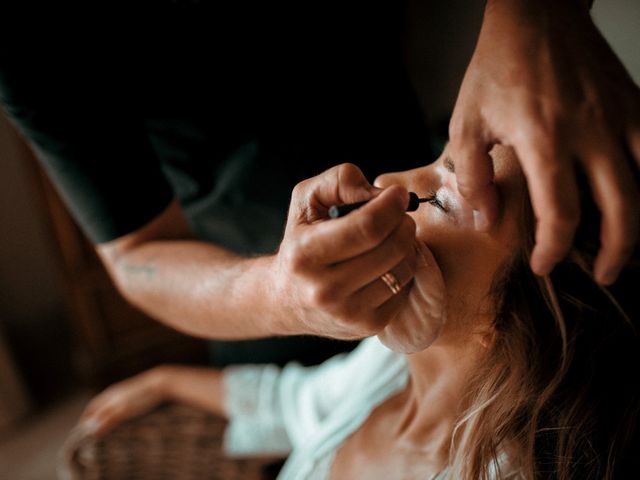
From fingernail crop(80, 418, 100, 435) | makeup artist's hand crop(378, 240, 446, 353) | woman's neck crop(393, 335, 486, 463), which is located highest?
makeup artist's hand crop(378, 240, 446, 353)

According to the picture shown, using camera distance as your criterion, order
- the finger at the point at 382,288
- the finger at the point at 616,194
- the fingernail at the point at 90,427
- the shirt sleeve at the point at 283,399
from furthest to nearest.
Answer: the fingernail at the point at 90,427, the shirt sleeve at the point at 283,399, the finger at the point at 382,288, the finger at the point at 616,194

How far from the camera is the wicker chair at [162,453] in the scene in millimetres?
1308

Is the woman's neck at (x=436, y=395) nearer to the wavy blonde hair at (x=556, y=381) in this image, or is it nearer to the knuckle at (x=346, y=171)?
the wavy blonde hair at (x=556, y=381)

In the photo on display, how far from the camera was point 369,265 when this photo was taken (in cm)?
51

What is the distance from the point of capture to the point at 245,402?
1.29 metres

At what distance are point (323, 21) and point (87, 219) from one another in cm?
56

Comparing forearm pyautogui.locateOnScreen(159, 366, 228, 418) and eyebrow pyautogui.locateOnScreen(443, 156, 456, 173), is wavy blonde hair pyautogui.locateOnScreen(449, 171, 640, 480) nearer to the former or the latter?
eyebrow pyautogui.locateOnScreen(443, 156, 456, 173)

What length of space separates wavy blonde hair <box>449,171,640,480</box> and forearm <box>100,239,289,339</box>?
28cm

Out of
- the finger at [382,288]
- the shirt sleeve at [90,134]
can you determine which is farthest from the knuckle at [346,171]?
the shirt sleeve at [90,134]

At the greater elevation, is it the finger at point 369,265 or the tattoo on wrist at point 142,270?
the finger at point 369,265

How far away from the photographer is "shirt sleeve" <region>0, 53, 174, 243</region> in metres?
0.86

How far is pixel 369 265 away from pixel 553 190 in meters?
0.17

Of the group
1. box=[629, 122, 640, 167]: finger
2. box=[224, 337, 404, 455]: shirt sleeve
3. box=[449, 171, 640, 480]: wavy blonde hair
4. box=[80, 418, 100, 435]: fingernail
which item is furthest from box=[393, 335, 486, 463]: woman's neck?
box=[80, 418, 100, 435]: fingernail

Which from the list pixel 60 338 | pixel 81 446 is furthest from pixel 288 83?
pixel 60 338
